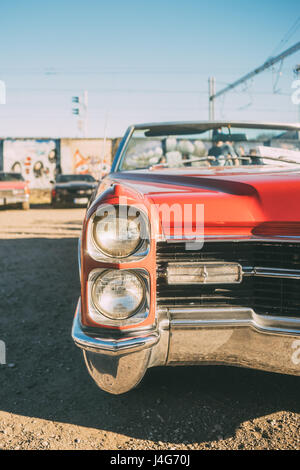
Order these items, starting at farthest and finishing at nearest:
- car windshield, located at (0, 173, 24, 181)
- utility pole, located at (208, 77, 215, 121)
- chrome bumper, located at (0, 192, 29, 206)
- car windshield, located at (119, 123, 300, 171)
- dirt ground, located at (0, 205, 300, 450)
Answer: utility pole, located at (208, 77, 215, 121) → car windshield, located at (0, 173, 24, 181) → chrome bumper, located at (0, 192, 29, 206) → car windshield, located at (119, 123, 300, 171) → dirt ground, located at (0, 205, 300, 450)

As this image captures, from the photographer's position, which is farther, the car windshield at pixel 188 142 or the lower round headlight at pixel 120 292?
the car windshield at pixel 188 142

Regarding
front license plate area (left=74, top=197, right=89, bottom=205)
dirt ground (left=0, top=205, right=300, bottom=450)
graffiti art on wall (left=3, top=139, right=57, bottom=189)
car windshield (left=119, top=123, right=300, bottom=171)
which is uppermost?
graffiti art on wall (left=3, top=139, right=57, bottom=189)

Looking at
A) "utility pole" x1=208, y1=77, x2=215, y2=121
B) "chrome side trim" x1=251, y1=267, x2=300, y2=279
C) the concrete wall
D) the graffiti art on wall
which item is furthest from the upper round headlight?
"utility pole" x1=208, y1=77, x2=215, y2=121

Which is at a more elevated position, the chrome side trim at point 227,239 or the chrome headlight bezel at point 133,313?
the chrome side trim at point 227,239

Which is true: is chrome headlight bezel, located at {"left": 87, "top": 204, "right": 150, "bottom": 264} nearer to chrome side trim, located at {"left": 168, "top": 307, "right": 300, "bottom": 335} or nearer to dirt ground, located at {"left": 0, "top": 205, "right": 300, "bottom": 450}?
chrome side trim, located at {"left": 168, "top": 307, "right": 300, "bottom": 335}

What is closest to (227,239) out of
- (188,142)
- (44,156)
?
(188,142)

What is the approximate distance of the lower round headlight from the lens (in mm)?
1495

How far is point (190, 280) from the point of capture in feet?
4.96

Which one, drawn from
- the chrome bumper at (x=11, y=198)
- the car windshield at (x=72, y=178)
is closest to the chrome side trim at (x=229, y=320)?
the chrome bumper at (x=11, y=198)

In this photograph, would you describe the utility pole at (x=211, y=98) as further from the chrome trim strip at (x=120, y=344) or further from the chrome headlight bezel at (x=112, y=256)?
the chrome trim strip at (x=120, y=344)

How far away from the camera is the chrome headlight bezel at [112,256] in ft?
4.80

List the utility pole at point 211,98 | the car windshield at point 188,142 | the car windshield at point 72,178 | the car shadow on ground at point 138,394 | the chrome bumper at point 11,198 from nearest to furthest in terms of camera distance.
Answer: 1. the car shadow on ground at point 138,394
2. the car windshield at point 188,142
3. the chrome bumper at point 11,198
4. the car windshield at point 72,178
5. the utility pole at point 211,98

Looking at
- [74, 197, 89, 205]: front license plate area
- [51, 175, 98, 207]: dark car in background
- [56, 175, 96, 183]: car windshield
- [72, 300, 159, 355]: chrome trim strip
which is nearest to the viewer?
[72, 300, 159, 355]: chrome trim strip

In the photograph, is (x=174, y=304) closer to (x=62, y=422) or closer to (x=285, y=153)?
(x=62, y=422)
